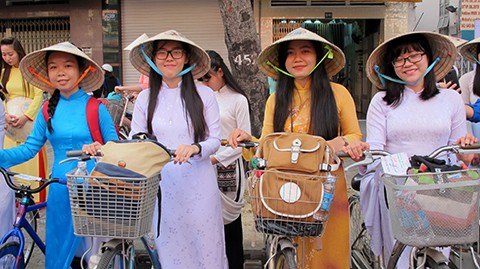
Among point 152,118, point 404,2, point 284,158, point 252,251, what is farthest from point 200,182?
point 404,2

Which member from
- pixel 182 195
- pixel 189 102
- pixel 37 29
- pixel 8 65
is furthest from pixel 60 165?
pixel 37 29

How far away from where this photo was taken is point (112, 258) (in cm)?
267

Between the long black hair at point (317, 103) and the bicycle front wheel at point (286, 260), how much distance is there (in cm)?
80

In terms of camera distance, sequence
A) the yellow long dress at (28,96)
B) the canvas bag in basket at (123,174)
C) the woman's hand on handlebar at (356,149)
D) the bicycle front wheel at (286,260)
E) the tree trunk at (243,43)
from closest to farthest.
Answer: the canvas bag in basket at (123,174) → the bicycle front wheel at (286,260) → the woman's hand on handlebar at (356,149) → the yellow long dress at (28,96) → the tree trunk at (243,43)

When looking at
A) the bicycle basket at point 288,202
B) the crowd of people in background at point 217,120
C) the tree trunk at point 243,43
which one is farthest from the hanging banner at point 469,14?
the bicycle basket at point 288,202

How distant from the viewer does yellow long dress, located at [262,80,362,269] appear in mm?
3178

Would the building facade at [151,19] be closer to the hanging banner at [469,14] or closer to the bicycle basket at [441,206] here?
the hanging banner at [469,14]

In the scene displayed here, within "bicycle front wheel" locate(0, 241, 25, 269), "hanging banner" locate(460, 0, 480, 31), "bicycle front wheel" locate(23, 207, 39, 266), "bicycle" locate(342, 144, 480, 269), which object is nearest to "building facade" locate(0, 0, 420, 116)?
"hanging banner" locate(460, 0, 480, 31)

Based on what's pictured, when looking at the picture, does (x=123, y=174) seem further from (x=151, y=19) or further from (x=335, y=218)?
(x=151, y=19)

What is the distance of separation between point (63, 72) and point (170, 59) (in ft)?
2.34

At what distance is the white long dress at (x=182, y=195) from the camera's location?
3.17 metres

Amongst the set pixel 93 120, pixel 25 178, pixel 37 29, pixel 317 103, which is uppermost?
pixel 37 29

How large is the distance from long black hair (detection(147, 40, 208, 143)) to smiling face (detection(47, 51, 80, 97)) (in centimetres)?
52

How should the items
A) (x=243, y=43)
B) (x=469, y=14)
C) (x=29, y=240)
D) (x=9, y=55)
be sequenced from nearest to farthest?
(x=29, y=240)
(x=9, y=55)
(x=243, y=43)
(x=469, y=14)
